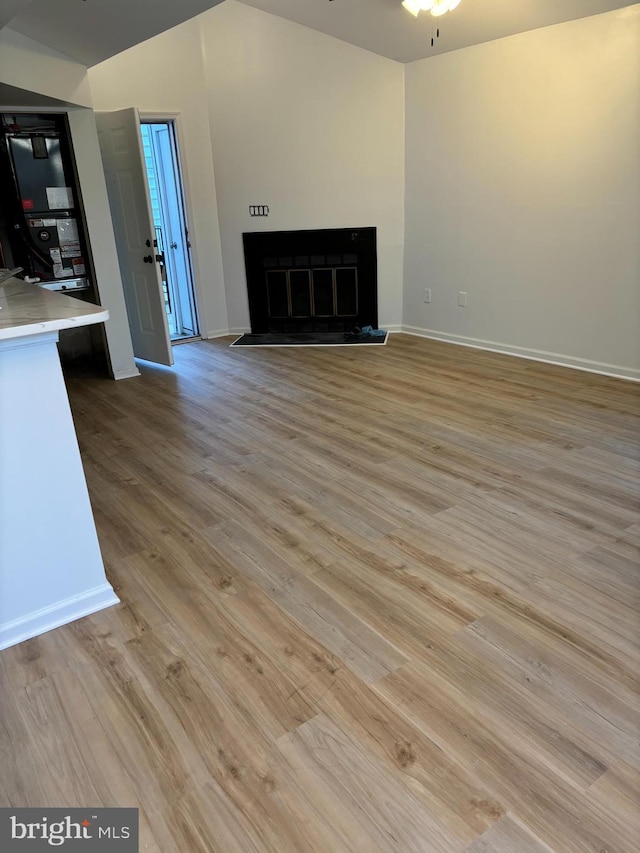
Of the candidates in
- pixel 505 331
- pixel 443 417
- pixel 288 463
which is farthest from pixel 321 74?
pixel 288 463

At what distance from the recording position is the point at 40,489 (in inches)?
76.5

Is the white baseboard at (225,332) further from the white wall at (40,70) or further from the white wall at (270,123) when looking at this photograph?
the white wall at (40,70)

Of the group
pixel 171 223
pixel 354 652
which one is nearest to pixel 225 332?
pixel 171 223

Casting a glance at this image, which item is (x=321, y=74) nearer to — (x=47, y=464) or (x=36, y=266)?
(x=36, y=266)

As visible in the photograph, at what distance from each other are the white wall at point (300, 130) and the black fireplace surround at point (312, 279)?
110 millimetres

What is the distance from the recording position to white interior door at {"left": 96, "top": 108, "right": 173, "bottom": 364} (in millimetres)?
4746

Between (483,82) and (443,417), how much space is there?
116 inches

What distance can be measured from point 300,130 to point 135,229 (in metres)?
1.90

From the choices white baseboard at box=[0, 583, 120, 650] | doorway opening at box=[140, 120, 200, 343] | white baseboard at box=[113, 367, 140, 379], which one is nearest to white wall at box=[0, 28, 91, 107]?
doorway opening at box=[140, 120, 200, 343]

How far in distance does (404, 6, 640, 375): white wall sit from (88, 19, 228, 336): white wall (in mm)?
1967

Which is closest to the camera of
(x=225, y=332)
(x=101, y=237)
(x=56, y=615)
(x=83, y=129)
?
(x=56, y=615)

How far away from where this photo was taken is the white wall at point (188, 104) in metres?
5.16

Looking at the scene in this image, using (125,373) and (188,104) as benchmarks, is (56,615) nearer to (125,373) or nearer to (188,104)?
(125,373)

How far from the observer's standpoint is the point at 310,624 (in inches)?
79.7
